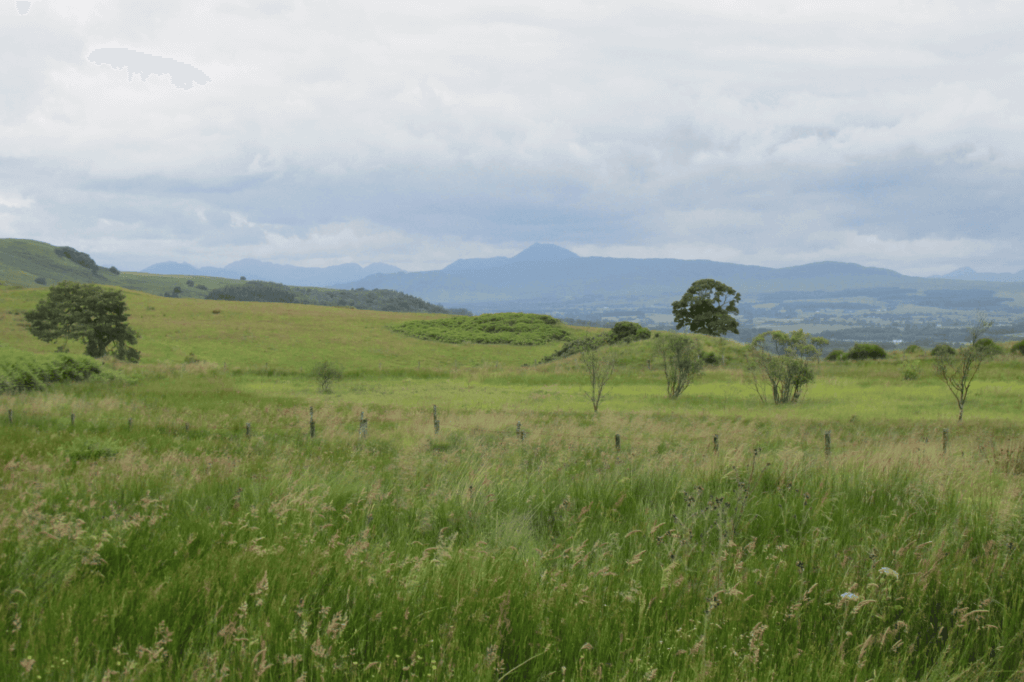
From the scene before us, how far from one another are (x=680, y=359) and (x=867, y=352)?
36814mm

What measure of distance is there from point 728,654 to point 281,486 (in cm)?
442

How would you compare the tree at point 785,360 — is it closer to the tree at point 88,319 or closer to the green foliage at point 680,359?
the green foliage at point 680,359

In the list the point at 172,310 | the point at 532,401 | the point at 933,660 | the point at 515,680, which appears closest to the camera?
the point at 515,680

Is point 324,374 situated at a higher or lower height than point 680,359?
lower

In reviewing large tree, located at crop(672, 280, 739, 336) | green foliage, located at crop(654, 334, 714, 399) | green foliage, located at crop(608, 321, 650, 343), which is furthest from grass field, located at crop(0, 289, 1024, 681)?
large tree, located at crop(672, 280, 739, 336)

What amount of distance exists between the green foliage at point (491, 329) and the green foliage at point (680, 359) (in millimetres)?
58454

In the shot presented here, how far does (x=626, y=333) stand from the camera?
75750 mm

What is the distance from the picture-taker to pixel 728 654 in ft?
8.46

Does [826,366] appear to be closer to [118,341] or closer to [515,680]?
[515,680]

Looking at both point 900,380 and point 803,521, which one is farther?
point 900,380

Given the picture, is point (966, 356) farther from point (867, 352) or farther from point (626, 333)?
point (626, 333)

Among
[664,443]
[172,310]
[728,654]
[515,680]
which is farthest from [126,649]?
[172,310]

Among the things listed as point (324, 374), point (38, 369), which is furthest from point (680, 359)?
point (38, 369)

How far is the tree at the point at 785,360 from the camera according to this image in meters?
34.4
